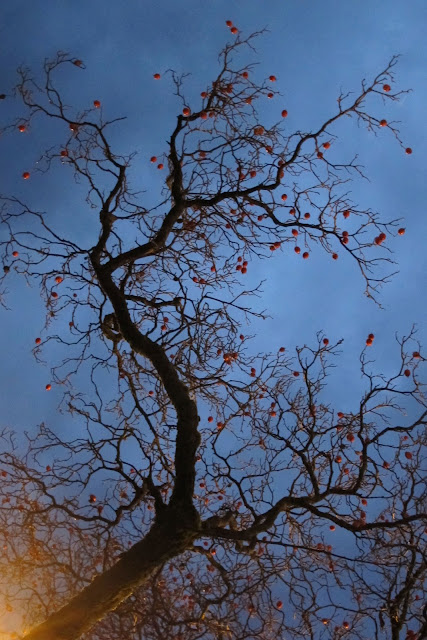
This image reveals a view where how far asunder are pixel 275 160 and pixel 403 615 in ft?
19.9

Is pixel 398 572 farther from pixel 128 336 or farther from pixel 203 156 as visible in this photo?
pixel 203 156

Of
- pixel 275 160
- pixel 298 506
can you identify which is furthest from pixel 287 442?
pixel 275 160

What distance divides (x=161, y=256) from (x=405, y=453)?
424 cm

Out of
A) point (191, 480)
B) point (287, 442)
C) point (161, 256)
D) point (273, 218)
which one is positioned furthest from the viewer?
point (161, 256)

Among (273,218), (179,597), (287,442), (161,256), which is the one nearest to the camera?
(287,442)

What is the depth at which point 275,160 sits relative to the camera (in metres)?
6.60

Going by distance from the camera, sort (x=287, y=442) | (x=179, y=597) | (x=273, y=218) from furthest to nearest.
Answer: (x=179, y=597), (x=273, y=218), (x=287, y=442)

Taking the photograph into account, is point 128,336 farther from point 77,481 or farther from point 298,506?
point 298,506

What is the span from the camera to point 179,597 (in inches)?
312

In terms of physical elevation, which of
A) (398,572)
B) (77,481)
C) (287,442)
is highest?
(398,572)

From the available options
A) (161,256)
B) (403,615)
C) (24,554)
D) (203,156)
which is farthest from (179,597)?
(203,156)

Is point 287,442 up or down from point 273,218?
down

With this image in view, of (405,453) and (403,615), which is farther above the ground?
(405,453)

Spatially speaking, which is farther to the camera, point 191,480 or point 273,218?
point 273,218
